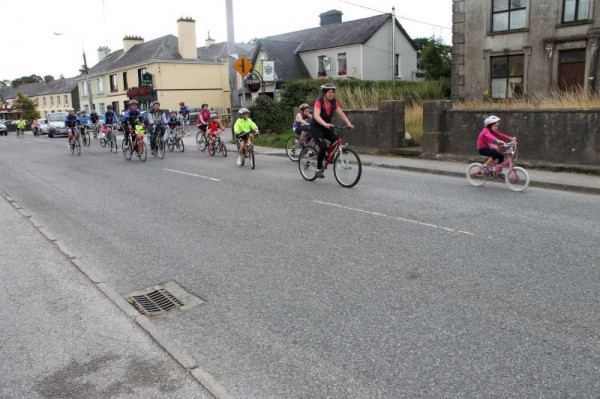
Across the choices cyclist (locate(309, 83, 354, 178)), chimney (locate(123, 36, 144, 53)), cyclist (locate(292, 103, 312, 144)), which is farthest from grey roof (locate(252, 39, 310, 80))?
cyclist (locate(309, 83, 354, 178))

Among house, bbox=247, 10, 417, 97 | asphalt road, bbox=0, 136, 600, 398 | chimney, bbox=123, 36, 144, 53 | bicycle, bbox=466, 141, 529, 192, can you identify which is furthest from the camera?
chimney, bbox=123, 36, 144, 53

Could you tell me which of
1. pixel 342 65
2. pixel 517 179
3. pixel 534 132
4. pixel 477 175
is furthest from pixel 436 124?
pixel 342 65

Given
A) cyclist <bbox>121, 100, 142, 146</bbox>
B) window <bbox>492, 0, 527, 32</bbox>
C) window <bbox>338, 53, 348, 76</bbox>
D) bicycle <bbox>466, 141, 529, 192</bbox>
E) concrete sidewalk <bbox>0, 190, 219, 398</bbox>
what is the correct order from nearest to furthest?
concrete sidewalk <bbox>0, 190, 219, 398</bbox> → bicycle <bbox>466, 141, 529, 192</bbox> → cyclist <bbox>121, 100, 142, 146</bbox> → window <bbox>492, 0, 527, 32</bbox> → window <bbox>338, 53, 348, 76</bbox>

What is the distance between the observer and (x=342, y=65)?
1722 inches

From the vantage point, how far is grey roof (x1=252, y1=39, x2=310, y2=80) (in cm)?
4494

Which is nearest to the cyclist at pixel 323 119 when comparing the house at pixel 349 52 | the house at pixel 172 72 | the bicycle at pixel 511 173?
the bicycle at pixel 511 173

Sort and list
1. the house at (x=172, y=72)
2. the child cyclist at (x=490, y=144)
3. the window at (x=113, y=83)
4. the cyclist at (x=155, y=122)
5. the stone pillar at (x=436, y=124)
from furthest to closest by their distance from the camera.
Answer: the window at (x=113, y=83) → the house at (x=172, y=72) → the cyclist at (x=155, y=122) → the stone pillar at (x=436, y=124) → the child cyclist at (x=490, y=144)

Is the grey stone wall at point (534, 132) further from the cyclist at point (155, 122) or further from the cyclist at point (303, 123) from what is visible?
the cyclist at point (155, 122)

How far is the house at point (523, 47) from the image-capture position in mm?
21391

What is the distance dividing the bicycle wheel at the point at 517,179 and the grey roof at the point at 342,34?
110ft

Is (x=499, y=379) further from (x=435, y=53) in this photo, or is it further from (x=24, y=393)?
(x=435, y=53)

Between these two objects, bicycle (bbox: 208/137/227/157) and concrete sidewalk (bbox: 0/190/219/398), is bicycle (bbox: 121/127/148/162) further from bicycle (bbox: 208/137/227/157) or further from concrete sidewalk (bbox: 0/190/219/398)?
concrete sidewalk (bbox: 0/190/219/398)

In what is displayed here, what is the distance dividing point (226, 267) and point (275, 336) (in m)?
1.84

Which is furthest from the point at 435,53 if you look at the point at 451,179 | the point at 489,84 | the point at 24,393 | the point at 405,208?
the point at 24,393
